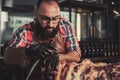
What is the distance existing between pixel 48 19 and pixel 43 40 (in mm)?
172

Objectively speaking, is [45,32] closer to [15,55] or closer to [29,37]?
[29,37]

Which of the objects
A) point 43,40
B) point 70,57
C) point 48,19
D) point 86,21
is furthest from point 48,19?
point 86,21

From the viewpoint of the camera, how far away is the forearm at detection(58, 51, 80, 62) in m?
2.66

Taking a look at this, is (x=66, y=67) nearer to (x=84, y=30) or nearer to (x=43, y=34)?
(x=43, y=34)

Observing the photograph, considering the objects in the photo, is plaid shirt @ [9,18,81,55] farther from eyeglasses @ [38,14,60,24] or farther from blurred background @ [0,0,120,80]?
blurred background @ [0,0,120,80]

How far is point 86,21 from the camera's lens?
7.42 metres

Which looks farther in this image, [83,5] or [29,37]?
[83,5]

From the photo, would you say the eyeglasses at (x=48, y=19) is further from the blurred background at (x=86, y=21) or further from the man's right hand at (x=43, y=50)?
the blurred background at (x=86, y=21)

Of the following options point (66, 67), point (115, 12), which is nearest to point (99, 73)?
point (66, 67)

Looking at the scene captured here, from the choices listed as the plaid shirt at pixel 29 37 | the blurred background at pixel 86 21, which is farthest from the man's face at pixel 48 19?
the blurred background at pixel 86 21

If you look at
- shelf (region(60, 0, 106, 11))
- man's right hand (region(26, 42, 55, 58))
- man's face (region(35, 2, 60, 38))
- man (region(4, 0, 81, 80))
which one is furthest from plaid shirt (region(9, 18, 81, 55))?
shelf (region(60, 0, 106, 11))

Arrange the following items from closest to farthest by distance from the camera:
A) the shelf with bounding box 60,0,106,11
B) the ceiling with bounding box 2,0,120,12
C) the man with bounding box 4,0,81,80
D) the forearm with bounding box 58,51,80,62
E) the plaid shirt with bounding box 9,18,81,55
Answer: the man with bounding box 4,0,81,80
the forearm with bounding box 58,51,80,62
the plaid shirt with bounding box 9,18,81,55
the ceiling with bounding box 2,0,120,12
the shelf with bounding box 60,0,106,11

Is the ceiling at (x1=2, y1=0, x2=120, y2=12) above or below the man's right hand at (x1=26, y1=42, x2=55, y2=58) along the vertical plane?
above

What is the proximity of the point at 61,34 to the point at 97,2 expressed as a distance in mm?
4286
